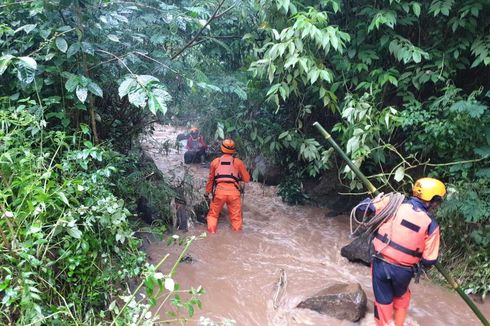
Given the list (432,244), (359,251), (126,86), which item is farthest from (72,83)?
(359,251)

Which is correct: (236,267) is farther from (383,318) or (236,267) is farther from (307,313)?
(383,318)

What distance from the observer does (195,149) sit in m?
10.7

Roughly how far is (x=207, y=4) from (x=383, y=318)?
13.4 ft

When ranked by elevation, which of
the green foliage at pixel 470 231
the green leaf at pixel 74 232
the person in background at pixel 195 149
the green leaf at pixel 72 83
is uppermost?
the green leaf at pixel 72 83

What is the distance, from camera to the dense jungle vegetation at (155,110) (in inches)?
104

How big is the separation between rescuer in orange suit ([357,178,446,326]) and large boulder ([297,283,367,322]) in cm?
29

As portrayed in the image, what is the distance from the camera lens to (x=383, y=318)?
3.51 m

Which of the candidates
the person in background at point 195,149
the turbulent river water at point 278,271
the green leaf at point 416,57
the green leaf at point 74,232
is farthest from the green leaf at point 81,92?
the person in background at point 195,149

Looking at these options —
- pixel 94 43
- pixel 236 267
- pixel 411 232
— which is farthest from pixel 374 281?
pixel 94 43

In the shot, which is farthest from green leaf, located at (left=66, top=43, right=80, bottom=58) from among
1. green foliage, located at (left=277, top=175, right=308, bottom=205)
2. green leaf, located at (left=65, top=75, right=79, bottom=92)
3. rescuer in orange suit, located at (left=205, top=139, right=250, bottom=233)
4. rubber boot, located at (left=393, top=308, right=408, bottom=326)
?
green foliage, located at (left=277, top=175, right=308, bottom=205)

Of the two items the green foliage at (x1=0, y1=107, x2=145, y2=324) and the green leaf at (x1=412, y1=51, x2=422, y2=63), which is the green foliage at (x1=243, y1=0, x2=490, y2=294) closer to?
the green leaf at (x1=412, y1=51, x2=422, y2=63)

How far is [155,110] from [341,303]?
266cm

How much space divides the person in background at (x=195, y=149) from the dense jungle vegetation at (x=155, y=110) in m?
3.88

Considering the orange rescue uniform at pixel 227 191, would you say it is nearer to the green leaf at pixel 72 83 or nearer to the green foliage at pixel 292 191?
the green foliage at pixel 292 191
